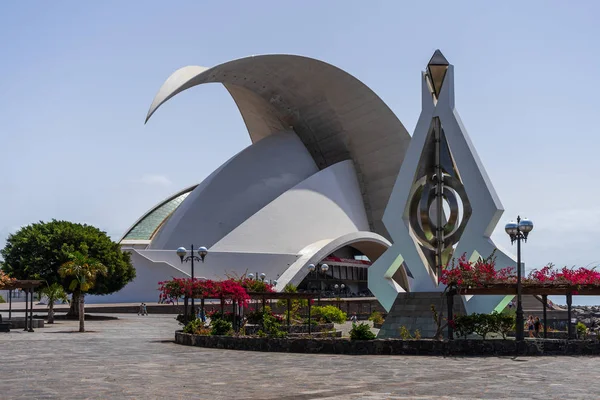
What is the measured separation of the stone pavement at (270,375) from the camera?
38.7 feet

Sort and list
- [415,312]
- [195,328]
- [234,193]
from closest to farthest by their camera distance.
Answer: [195,328] → [415,312] → [234,193]

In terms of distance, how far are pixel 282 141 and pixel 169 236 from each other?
11.2 metres

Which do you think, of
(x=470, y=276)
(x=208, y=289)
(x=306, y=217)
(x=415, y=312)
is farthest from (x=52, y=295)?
(x=306, y=217)

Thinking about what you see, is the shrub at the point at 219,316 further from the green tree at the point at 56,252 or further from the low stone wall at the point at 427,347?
the green tree at the point at 56,252

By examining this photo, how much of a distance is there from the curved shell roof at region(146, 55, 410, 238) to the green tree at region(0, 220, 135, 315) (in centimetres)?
1332

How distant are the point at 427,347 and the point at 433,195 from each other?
9117 mm

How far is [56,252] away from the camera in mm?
39000

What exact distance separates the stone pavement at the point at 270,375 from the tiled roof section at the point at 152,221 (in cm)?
3868

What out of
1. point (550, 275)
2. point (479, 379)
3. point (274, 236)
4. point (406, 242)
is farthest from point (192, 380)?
point (274, 236)

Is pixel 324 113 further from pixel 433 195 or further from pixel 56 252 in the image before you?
pixel 433 195

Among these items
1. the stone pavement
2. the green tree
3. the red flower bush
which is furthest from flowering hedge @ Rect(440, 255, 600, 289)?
the green tree

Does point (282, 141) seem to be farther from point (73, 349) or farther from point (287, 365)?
point (287, 365)

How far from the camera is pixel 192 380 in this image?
1343cm

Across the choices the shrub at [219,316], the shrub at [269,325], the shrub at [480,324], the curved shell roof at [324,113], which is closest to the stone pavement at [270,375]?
the shrub at [269,325]
